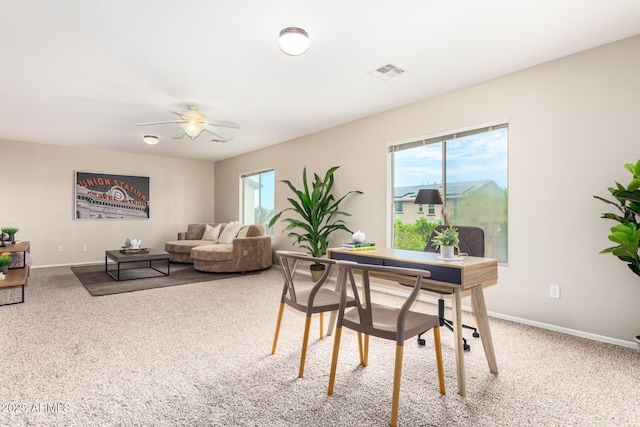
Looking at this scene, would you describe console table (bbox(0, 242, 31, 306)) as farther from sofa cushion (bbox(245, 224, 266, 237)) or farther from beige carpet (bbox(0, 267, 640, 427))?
sofa cushion (bbox(245, 224, 266, 237))

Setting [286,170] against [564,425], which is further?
[286,170]

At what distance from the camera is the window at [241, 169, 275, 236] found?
6883 millimetres

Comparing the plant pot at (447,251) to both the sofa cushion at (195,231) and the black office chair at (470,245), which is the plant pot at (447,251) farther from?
the sofa cushion at (195,231)

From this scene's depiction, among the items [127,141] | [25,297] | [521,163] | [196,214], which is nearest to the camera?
[521,163]

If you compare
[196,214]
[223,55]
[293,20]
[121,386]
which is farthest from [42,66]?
[196,214]

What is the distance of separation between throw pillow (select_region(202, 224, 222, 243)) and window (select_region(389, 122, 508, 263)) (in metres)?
4.18

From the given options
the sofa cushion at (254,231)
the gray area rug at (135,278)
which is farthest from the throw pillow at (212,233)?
the sofa cushion at (254,231)

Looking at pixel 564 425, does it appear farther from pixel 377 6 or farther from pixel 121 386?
pixel 377 6

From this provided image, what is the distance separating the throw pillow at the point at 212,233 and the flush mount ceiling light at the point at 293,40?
17.4 ft

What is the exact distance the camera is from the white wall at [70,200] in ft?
20.2

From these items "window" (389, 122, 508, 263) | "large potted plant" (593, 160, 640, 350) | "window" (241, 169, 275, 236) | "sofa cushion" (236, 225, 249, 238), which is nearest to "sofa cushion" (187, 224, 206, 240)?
"window" (241, 169, 275, 236)

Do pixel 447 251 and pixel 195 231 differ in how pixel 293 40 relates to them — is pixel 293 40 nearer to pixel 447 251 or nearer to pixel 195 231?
pixel 447 251

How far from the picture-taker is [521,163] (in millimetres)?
3240

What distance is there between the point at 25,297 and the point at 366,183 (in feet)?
14.5
